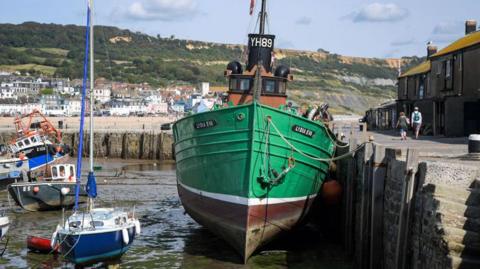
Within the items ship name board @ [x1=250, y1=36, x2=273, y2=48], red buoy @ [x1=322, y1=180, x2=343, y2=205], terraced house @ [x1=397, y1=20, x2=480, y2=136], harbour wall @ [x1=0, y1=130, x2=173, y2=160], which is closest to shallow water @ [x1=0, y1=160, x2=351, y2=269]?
red buoy @ [x1=322, y1=180, x2=343, y2=205]

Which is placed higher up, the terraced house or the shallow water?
the terraced house

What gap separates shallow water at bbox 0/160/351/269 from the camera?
57.1 ft

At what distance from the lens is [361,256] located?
15.5m

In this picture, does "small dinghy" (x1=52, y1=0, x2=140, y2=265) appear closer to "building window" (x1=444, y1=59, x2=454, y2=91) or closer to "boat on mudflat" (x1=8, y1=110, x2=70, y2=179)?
"boat on mudflat" (x1=8, y1=110, x2=70, y2=179)

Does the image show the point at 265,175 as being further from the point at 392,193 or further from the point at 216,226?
the point at 392,193

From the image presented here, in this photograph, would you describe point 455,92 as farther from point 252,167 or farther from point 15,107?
point 15,107

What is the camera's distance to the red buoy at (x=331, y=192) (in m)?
19.7

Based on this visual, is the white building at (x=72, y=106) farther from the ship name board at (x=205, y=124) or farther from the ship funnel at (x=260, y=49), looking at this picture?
the ship name board at (x=205, y=124)

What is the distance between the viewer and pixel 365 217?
51.6 feet

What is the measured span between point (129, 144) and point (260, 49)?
3334 cm

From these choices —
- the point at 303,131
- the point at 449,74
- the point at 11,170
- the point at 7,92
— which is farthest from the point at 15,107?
the point at 303,131

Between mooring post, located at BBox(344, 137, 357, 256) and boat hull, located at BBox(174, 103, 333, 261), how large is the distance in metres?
0.95

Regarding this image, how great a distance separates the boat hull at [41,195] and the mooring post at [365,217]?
13.7m

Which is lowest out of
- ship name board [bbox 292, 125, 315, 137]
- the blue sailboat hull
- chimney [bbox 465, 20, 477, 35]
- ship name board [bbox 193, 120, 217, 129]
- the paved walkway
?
the blue sailboat hull
